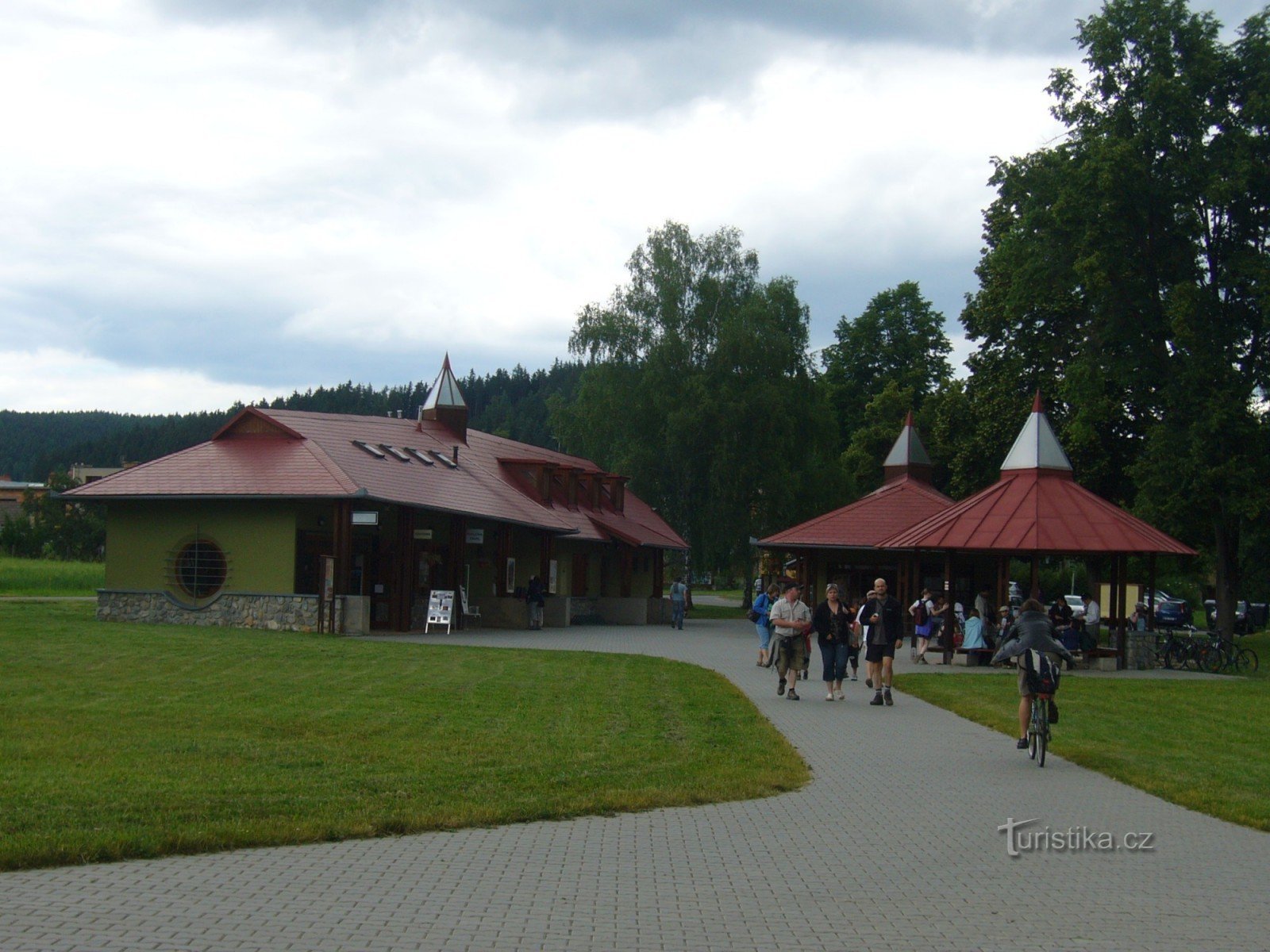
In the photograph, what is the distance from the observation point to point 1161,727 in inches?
729

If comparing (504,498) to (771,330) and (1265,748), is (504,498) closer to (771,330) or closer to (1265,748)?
(771,330)

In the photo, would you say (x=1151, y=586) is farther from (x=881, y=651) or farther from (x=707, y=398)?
(x=707, y=398)

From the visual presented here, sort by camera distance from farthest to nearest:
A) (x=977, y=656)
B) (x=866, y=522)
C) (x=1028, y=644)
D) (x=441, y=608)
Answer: (x=866, y=522), (x=441, y=608), (x=977, y=656), (x=1028, y=644)

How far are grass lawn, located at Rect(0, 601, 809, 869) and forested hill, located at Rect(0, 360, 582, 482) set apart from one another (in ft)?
351

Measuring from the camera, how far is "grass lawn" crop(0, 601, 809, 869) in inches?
360

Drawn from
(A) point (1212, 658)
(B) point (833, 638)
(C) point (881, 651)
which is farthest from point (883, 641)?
(A) point (1212, 658)

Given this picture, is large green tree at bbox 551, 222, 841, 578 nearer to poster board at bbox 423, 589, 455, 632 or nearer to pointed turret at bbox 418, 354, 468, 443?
pointed turret at bbox 418, 354, 468, 443

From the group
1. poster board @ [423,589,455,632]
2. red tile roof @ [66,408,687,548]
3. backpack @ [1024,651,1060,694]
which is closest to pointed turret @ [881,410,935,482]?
red tile roof @ [66,408,687,548]

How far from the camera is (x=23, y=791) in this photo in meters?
9.66

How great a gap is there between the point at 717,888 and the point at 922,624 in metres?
25.7

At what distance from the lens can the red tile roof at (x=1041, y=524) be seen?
30125 mm

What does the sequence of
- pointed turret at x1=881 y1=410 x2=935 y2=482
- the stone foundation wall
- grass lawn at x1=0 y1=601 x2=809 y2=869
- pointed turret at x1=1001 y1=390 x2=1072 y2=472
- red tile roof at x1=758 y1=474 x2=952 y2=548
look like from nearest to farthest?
1. grass lawn at x1=0 y1=601 x2=809 y2=869
2. the stone foundation wall
3. pointed turret at x1=1001 y1=390 x2=1072 y2=472
4. red tile roof at x1=758 y1=474 x2=952 y2=548
5. pointed turret at x1=881 y1=410 x2=935 y2=482

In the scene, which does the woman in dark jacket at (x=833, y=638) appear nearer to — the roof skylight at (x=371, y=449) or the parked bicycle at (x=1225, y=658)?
the parked bicycle at (x=1225, y=658)

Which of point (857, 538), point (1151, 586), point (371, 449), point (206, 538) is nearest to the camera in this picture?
point (1151, 586)
